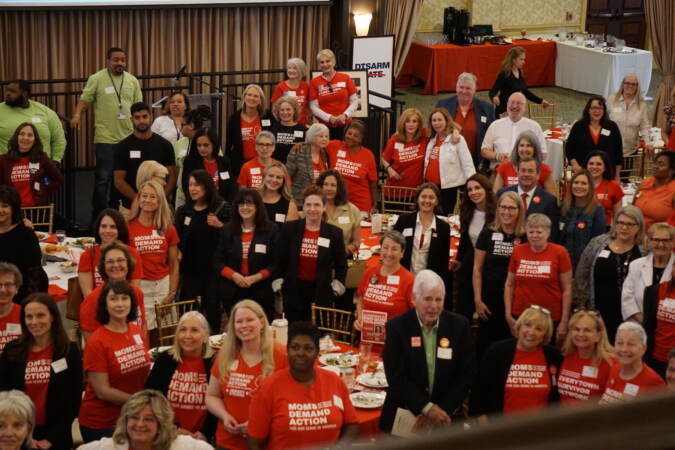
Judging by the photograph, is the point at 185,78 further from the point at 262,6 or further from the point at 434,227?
the point at 434,227

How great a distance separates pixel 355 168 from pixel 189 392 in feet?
11.2

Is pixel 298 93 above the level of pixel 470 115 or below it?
above

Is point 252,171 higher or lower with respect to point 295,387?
higher

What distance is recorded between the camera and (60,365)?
453 centimetres

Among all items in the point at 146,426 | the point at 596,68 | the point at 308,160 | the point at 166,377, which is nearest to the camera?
the point at 146,426

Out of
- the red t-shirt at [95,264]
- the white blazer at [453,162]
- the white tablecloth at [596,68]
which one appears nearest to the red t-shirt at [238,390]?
the red t-shirt at [95,264]

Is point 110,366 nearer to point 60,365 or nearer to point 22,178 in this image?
point 60,365

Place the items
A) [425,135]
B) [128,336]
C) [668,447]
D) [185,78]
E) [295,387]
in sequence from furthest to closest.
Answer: [185,78] < [425,135] < [128,336] < [295,387] < [668,447]

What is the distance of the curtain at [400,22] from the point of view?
12.3 meters

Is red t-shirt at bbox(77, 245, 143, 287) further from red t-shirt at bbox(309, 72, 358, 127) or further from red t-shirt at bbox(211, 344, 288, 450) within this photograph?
red t-shirt at bbox(309, 72, 358, 127)

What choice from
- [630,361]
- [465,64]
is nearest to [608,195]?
[630,361]

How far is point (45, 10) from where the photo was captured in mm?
10664

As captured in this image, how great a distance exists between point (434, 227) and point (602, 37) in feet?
36.6

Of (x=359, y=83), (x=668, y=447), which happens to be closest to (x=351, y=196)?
(x=359, y=83)
